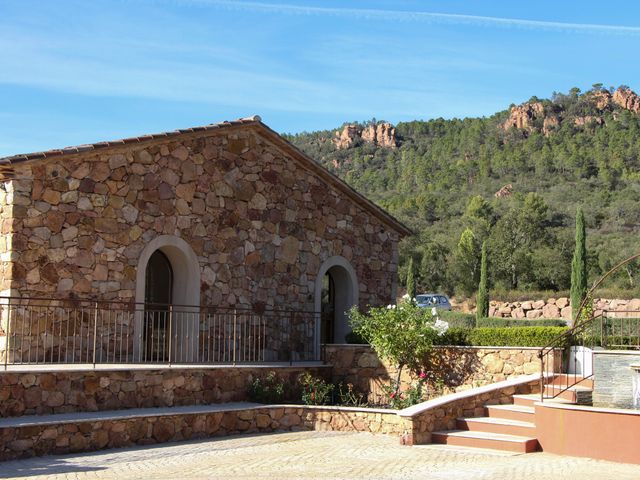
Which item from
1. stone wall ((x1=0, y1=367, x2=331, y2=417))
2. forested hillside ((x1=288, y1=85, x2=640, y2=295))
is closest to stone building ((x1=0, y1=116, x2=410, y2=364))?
stone wall ((x1=0, y1=367, x2=331, y2=417))

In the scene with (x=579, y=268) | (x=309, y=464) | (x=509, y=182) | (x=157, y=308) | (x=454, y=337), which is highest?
(x=509, y=182)

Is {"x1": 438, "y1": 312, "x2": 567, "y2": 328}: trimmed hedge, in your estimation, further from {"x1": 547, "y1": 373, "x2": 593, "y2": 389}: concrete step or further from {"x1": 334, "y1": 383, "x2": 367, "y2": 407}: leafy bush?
{"x1": 547, "y1": 373, "x2": 593, "y2": 389}: concrete step

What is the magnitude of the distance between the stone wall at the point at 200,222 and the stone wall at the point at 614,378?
318 inches

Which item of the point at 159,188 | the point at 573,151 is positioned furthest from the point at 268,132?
the point at 573,151

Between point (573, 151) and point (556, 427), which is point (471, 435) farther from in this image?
point (573, 151)

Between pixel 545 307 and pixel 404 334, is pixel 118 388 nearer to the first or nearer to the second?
pixel 404 334

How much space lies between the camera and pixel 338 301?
2028 cm

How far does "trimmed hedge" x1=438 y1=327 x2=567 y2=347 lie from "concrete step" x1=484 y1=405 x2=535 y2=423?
1.74 m

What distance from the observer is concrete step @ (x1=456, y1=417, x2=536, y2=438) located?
40.9 ft

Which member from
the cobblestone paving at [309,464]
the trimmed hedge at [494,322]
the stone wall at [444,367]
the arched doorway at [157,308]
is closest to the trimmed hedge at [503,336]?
the stone wall at [444,367]

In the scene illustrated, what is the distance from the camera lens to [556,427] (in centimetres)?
1183

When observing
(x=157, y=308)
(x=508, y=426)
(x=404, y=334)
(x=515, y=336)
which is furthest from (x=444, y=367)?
(x=157, y=308)

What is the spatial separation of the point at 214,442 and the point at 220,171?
259 inches

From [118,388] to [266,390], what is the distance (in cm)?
332
